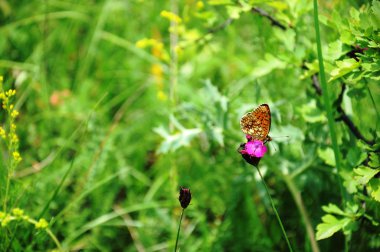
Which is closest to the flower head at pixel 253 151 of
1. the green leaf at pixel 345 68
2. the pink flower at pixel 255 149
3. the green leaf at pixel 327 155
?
the pink flower at pixel 255 149

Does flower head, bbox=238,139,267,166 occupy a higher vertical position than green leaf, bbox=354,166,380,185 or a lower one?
higher

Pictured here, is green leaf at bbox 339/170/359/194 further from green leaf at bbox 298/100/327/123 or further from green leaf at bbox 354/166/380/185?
green leaf at bbox 298/100/327/123

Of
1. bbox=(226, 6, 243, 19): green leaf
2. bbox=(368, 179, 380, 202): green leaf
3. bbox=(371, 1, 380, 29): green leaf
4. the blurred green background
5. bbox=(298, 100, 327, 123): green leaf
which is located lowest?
the blurred green background

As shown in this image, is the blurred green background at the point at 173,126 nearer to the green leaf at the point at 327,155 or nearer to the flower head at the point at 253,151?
the green leaf at the point at 327,155

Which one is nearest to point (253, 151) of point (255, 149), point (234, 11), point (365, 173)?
point (255, 149)

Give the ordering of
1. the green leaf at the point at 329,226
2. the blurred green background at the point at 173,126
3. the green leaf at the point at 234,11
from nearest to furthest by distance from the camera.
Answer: the green leaf at the point at 329,226, the green leaf at the point at 234,11, the blurred green background at the point at 173,126

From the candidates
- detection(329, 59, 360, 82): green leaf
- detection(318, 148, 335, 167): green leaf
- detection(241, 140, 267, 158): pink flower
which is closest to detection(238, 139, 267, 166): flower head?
detection(241, 140, 267, 158): pink flower
